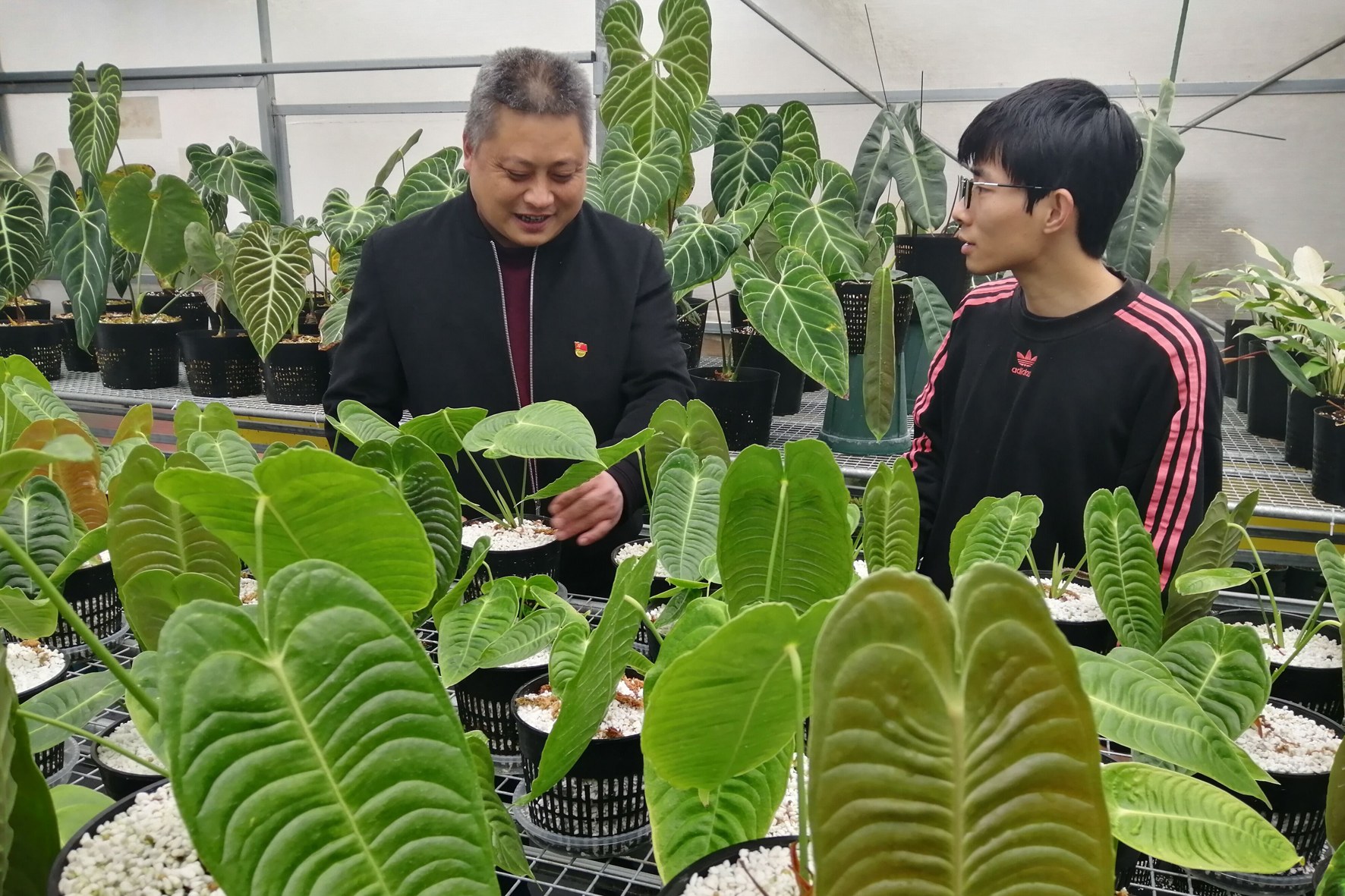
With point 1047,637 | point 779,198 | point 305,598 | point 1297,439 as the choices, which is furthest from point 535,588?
point 1297,439

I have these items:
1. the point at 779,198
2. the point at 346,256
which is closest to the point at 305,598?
the point at 779,198

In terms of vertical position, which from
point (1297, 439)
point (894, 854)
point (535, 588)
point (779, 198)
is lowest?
point (1297, 439)

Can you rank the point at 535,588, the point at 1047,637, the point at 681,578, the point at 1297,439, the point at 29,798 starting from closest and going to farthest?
the point at 1047,637 → the point at 29,798 → the point at 681,578 → the point at 535,588 → the point at 1297,439

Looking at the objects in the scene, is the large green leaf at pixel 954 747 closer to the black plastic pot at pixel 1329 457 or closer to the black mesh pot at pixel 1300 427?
the black plastic pot at pixel 1329 457

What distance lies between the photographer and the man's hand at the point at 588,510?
1.36m

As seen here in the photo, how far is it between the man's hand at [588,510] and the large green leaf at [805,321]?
643 millimetres

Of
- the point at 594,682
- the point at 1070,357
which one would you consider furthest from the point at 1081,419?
the point at 594,682

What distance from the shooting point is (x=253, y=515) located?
19.9 inches

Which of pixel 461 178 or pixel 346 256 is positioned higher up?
pixel 461 178

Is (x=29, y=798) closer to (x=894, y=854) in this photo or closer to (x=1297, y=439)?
(x=894, y=854)

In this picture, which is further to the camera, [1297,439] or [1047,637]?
[1297,439]

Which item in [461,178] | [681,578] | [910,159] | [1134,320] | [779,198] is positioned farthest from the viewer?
[461,178]

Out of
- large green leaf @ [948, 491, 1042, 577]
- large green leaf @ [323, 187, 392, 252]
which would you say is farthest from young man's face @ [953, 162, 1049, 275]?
large green leaf @ [323, 187, 392, 252]

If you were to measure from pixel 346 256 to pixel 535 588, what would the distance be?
207cm
